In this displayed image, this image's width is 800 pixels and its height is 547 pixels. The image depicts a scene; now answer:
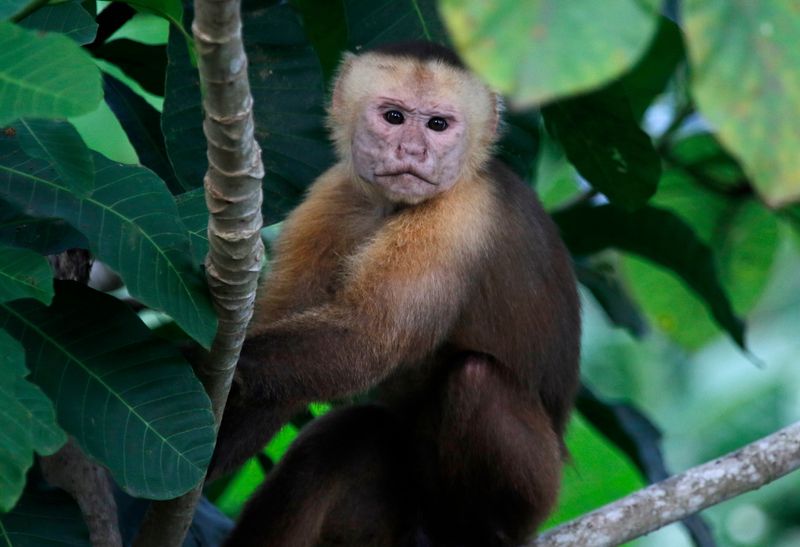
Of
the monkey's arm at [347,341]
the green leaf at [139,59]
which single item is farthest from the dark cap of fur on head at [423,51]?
the green leaf at [139,59]

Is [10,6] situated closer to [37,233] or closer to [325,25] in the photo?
[37,233]

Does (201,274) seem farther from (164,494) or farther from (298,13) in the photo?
(298,13)

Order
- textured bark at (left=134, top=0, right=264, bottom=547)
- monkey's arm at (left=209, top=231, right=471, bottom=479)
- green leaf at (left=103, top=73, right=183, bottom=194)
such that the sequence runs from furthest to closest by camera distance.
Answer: green leaf at (left=103, top=73, right=183, bottom=194)
monkey's arm at (left=209, top=231, right=471, bottom=479)
textured bark at (left=134, top=0, right=264, bottom=547)

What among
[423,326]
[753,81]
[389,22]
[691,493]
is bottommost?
[691,493]

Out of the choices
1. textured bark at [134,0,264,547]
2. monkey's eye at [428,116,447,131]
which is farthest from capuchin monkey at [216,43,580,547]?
textured bark at [134,0,264,547]

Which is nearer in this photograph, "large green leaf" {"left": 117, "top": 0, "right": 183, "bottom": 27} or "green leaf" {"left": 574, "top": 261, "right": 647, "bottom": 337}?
"large green leaf" {"left": 117, "top": 0, "right": 183, "bottom": 27}

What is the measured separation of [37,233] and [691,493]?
1.83m

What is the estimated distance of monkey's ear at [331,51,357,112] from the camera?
12.0 feet

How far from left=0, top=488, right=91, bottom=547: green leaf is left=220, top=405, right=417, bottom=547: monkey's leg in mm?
858

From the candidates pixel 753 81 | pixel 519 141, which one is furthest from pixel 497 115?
pixel 753 81

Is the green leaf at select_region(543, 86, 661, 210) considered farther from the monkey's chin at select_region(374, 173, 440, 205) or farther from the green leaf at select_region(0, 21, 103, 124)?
the green leaf at select_region(0, 21, 103, 124)

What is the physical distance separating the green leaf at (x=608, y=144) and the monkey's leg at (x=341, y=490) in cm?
103

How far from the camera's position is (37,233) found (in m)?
2.46

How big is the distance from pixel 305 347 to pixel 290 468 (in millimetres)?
560
